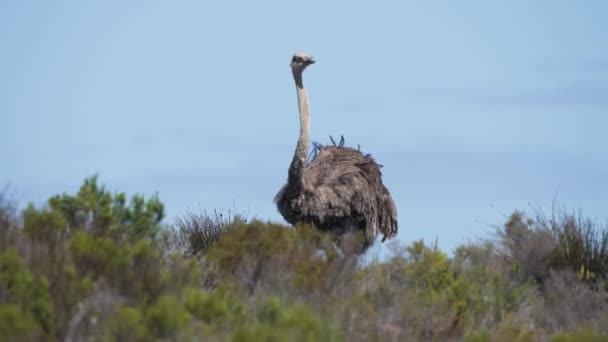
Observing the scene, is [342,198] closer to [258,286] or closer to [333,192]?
[333,192]

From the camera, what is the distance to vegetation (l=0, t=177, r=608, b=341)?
752cm

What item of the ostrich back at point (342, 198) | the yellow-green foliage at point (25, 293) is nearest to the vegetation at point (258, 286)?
the yellow-green foliage at point (25, 293)

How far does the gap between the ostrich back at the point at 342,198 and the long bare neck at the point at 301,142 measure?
10 cm

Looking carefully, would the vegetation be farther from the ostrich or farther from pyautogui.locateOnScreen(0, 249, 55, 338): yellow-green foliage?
the ostrich

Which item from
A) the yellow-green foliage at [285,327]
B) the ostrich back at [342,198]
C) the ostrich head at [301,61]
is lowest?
the yellow-green foliage at [285,327]

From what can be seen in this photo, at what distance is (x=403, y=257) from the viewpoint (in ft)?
37.8

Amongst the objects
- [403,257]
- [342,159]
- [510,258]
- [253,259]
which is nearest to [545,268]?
[510,258]

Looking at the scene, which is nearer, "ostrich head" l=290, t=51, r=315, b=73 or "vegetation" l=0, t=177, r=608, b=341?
"vegetation" l=0, t=177, r=608, b=341

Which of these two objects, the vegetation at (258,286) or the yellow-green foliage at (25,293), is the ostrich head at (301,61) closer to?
the vegetation at (258,286)

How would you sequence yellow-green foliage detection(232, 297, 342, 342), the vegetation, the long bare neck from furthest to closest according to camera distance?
the long bare neck
the vegetation
yellow-green foliage detection(232, 297, 342, 342)

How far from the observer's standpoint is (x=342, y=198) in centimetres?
1457

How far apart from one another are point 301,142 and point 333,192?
58cm

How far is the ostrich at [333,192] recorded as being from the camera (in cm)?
1438

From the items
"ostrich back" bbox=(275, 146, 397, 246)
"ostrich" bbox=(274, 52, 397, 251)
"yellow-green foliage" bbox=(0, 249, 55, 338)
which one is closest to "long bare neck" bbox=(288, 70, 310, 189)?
"ostrich" bbox=(274, 52, 397, 251)
